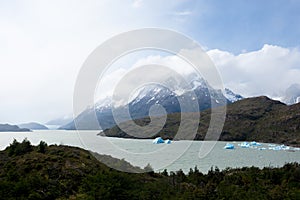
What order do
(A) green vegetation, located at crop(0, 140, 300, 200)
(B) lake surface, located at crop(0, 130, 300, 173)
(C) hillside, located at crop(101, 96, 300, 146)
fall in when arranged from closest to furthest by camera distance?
(A) green vegetation, located at crop(0, 140, 300, 200) < (B) lake surface, located at crop(0, 130, 300, 173) < (C) hillside, located at crop(101, 96, 300, 146)

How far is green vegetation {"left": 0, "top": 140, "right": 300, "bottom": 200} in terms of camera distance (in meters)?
11.9

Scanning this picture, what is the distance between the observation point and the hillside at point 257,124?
9131cm

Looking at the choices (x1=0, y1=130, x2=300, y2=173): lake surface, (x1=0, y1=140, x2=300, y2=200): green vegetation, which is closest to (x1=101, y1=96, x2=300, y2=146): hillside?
(x1=0, y1=130, x2=300, y2=173): lake surface

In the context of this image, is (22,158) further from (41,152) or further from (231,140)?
(231,140)

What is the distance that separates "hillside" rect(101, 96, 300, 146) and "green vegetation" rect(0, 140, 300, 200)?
67.8 metres

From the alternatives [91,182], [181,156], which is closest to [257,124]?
[181,156]

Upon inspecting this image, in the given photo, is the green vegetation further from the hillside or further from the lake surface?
the hillside

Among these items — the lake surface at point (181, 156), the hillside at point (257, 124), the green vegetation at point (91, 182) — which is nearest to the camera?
the green vegetation at point (91, 182)

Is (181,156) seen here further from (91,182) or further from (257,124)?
(257,124)

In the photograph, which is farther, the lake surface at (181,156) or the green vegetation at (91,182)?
the lake surface at (181,156)

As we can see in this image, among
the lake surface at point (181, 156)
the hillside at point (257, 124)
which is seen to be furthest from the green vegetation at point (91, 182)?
the hillside at point (257, 124)

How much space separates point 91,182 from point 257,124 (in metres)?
100.0

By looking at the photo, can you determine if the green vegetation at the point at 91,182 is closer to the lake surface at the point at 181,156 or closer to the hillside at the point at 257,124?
the lake surface at the point at 181,156

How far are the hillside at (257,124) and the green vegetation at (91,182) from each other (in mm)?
67752
